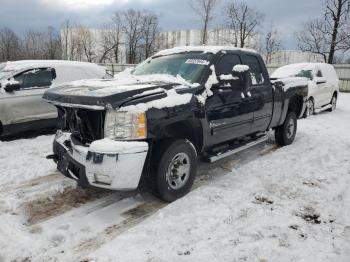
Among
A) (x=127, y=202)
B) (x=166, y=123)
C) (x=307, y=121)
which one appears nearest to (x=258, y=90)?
(x=166, y=123)

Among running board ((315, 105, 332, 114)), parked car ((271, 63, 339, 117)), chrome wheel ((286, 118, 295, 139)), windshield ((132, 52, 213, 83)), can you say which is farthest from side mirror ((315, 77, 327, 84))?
windshield ((132, 52, 213, 83))

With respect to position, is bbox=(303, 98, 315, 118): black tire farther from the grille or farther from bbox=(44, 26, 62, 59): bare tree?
bbox=(44, 26, 62, 59): bare tree

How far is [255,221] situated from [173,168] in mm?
1140

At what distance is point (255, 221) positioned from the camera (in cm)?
377

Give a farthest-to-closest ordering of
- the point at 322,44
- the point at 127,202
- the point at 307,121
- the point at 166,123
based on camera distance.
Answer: the point at 322,44, the point at 307,121, the point at 127,202, the point at 166,123

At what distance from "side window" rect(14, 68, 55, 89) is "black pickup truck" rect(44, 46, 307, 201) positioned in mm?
3161

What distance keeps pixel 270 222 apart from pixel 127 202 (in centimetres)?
170

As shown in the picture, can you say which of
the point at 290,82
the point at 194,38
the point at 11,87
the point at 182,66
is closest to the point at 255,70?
the point at 290,82

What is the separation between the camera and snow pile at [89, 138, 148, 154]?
3596 millimetres

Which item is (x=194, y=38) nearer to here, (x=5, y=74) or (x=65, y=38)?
(x=65, y=38)

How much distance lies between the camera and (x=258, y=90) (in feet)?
18.9

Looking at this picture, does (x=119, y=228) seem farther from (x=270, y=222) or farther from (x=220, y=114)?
(x=220, y=114)

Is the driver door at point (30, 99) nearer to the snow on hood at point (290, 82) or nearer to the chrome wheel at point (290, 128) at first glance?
the snow on hood at point (290, 82)

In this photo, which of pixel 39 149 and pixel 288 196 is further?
pixel 39 149
